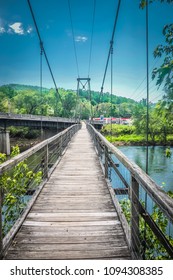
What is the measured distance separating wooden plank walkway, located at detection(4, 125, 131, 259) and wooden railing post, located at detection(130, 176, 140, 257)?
0.36ft

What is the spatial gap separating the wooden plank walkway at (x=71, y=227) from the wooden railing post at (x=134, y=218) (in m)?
0.11

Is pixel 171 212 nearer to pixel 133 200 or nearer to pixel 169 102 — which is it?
pixel 133 200

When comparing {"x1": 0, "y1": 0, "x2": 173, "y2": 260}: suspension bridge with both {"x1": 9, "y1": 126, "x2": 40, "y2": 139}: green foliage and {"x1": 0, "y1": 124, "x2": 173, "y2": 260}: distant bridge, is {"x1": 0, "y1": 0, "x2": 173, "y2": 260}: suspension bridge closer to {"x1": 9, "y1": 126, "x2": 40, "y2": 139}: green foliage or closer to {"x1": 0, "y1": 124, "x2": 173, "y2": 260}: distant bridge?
{"x1": 0, "y1": 124, "x2": 173, "y2": 260}: distant bridge

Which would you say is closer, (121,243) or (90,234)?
(121,243)

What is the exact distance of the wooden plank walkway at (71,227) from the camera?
76.8 inches

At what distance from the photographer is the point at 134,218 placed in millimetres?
1828

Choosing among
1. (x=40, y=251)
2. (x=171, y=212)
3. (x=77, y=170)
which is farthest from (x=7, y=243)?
(x=77, y=170)

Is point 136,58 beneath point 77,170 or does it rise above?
above

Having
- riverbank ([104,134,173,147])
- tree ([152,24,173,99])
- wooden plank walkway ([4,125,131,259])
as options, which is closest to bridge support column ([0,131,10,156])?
riverbank ([104,134,173,147])

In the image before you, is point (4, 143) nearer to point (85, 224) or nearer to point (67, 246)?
point (85, 224)

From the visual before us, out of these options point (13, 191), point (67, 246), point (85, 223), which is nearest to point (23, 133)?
point (13, 191)

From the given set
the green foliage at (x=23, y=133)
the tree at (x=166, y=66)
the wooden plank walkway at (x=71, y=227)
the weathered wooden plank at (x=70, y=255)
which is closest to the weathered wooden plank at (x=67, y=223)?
the wooden plank walkway at (x=71, y=227)

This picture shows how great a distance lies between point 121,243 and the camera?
6.85ft

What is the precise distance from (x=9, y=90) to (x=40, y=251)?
2985 inches
